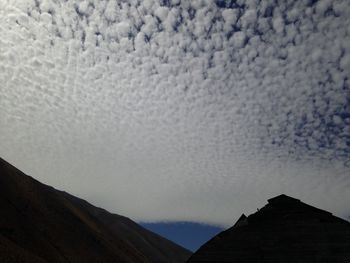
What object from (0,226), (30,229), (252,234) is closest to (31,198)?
(30,229)

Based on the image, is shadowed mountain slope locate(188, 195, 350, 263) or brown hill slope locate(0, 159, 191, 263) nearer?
shadowed mountain slope locate(188, 195, 350, 263)

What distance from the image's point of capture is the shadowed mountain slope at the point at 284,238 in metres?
11.5

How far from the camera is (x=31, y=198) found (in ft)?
140

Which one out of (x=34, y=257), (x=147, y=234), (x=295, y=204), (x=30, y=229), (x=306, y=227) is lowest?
(x=34, y=257)

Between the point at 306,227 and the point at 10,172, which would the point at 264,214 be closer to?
the point at 306,227

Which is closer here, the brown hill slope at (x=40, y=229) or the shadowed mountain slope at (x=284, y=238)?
the shadowed mountain slope at (x=284, y=238)

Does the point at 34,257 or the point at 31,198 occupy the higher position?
the point at 31,198

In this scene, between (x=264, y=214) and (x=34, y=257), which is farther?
(x=34, y=257)

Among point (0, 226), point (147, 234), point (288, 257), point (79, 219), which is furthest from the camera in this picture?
point (147, 234)

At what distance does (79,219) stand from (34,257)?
71.4 feet

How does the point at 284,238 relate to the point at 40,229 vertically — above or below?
above

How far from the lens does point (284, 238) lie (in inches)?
486

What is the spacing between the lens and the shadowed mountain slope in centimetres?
1149

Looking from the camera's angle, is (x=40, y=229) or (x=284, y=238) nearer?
(x=284, y=238)
